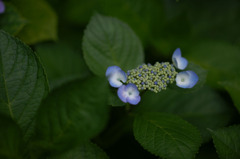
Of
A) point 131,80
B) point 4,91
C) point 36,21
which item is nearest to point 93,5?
point 36,21

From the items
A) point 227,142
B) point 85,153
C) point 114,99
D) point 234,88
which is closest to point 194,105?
point 234,88

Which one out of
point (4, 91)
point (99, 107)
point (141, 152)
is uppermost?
point (99, 107)

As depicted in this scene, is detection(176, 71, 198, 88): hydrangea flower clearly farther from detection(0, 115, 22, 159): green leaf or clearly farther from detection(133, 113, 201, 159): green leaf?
detection(0, 115, 22, 159): green leaf

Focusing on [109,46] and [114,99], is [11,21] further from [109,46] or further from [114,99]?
[114,99]

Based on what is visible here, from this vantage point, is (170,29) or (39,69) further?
(170,29)

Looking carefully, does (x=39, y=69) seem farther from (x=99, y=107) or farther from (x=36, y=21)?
(x=36, y=21)

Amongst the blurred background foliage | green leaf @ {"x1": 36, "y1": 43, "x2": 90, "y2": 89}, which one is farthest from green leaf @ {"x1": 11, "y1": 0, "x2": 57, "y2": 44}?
green leaf @ {"x1": 36, "y1": 43, "x2": 90, "y2": 89}
